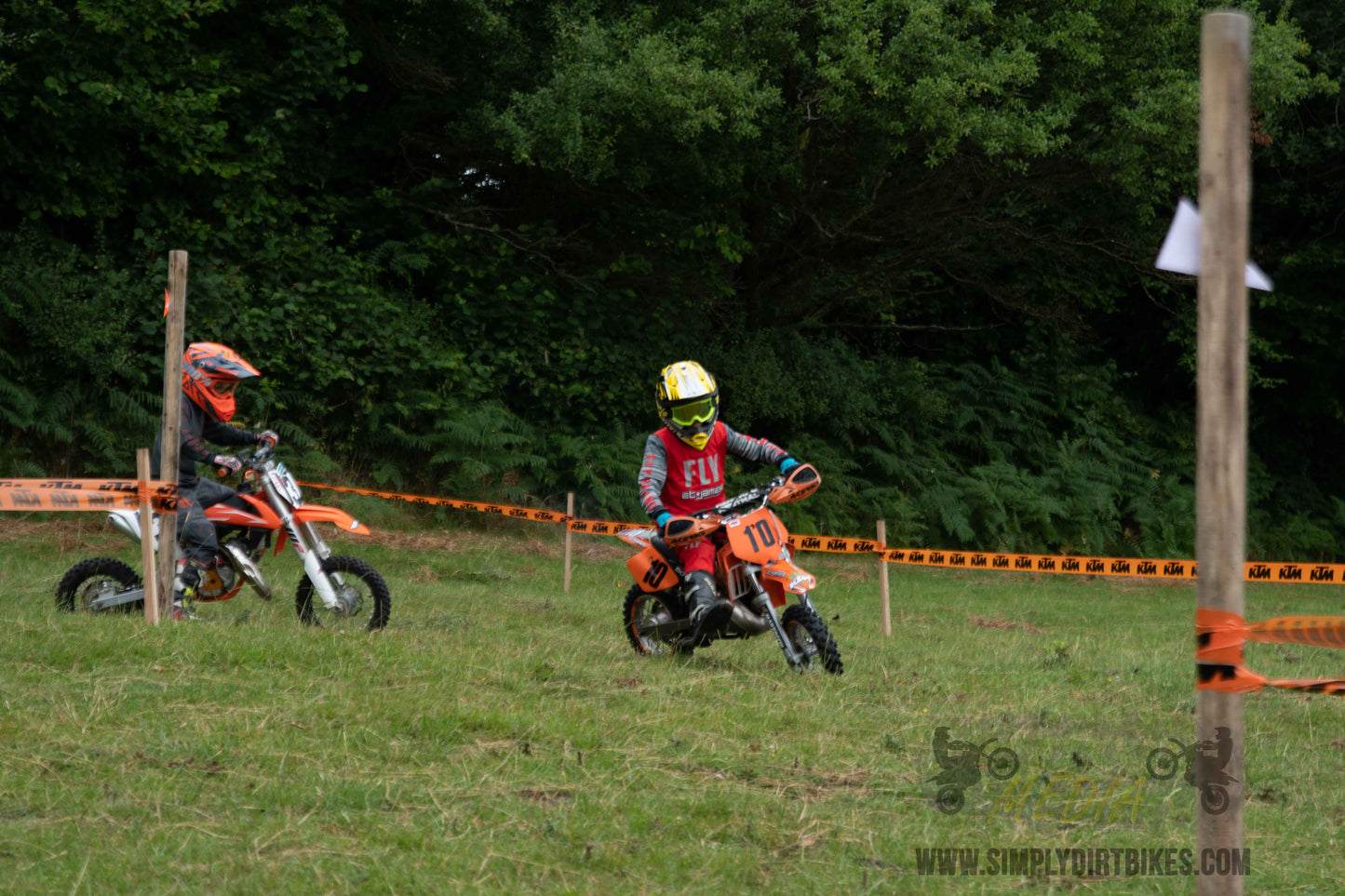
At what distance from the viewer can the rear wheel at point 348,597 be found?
28.0 feet

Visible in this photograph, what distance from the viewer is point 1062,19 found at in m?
16.8

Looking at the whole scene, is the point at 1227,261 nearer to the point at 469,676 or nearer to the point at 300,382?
the point at 469,676

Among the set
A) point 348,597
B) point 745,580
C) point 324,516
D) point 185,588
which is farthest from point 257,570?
point 745,580

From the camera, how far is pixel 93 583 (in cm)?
877

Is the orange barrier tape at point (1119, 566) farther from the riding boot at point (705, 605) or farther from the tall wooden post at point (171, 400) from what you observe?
the tall wooden post at point (171, 400)

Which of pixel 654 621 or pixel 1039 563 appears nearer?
pixel 654 621

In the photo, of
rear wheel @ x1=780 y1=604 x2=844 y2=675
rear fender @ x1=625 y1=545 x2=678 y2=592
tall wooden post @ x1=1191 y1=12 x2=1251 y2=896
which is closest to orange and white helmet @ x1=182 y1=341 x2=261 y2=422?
rear fender @ x1=625 y1=545 x2=678 y2=592

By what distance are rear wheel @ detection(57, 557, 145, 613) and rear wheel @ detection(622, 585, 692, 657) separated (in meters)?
3.32

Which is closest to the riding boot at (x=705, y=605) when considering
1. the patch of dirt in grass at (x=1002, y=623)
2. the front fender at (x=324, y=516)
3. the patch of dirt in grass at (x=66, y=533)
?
the front fender at (x=324, y=516)

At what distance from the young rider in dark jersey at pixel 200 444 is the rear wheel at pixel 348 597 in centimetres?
73

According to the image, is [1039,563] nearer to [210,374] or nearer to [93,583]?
[210,374]

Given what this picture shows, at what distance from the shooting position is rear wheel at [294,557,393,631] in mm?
8547

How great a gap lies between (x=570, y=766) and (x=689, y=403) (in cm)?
333

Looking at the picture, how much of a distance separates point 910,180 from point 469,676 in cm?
1553
